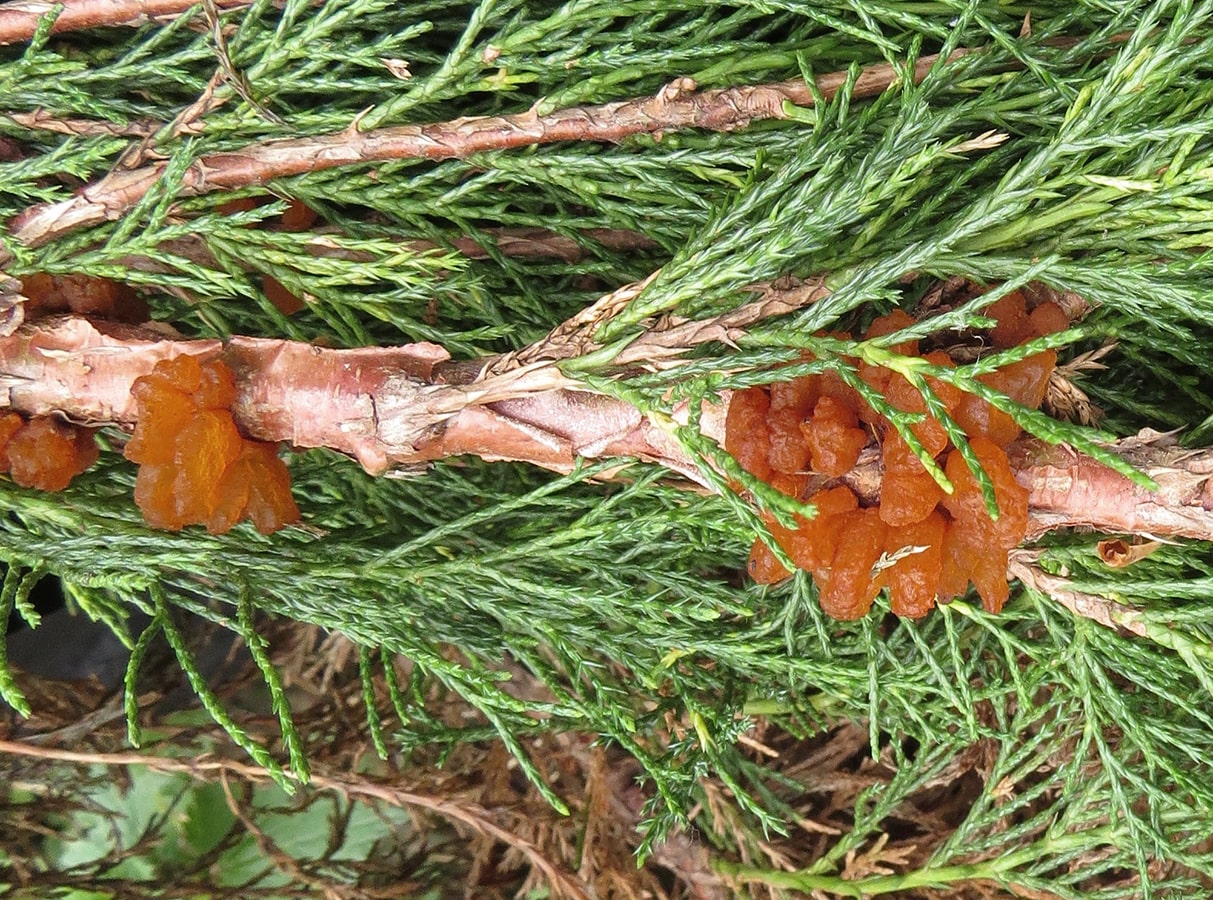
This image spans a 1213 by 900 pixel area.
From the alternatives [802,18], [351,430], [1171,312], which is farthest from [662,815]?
[802,18]

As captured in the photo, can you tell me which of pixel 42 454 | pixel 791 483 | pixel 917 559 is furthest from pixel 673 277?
pixel 42 454

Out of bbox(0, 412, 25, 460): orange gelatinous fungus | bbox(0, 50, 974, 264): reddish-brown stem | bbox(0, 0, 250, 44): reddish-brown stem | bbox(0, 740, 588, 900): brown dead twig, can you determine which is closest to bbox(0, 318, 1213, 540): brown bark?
bbox(0, 412, 25, 460): orange gelatinous fungus

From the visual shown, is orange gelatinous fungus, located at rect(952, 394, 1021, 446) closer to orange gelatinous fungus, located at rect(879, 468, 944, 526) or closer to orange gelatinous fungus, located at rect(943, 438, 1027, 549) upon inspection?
orange gelatinous fungus, located at rect(943, 438, 1027, 549)

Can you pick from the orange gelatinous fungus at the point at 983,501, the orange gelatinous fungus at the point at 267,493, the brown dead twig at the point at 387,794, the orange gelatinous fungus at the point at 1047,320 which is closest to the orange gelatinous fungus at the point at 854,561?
the orange gelatinous fungus at the point at 983,501

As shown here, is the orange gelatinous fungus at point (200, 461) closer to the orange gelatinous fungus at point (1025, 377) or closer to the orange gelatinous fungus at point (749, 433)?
the orange gelatinous fungus at point (749, 433)

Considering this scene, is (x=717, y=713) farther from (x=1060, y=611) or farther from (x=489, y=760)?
(x=489, y=760)

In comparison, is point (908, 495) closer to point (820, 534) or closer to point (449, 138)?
point (820, 534)
